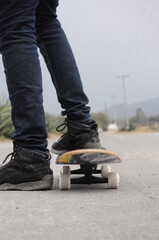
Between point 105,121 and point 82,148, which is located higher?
point 82,148

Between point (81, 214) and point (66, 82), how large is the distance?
3.20 feet

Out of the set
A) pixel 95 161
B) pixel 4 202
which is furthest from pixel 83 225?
pixel 95 161

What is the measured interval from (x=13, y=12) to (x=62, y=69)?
39cm

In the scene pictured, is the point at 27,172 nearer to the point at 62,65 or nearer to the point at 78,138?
the point at 78,138

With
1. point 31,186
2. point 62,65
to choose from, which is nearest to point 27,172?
point 31,186

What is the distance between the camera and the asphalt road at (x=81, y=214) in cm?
107

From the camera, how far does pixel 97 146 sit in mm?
2047

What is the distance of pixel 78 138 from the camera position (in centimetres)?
209

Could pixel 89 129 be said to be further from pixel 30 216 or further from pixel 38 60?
pixel 30 216

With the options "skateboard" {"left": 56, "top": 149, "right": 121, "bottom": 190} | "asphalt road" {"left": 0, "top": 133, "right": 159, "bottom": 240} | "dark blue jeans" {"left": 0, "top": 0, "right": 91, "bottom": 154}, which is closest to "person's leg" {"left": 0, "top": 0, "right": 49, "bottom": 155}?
"dark blue jeans" {"left": 0, "top": 0, "right": 91, "bottom": 154}

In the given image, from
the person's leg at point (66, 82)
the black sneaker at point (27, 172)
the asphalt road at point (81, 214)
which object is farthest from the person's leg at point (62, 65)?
the asphalt road at point (81, 214)

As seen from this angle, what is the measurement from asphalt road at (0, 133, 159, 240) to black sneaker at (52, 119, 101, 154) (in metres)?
0.24

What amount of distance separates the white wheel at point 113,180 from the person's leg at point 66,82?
20 cm

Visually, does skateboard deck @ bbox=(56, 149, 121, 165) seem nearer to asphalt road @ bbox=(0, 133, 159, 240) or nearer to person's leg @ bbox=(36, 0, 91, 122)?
asphalt road @ bbox=(0, 133, 159, 240)
